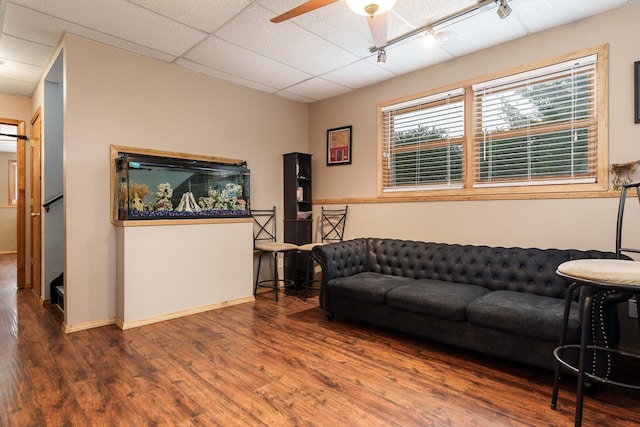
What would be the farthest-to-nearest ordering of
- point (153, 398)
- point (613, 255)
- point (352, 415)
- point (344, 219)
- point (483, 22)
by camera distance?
point (344, 219)
point (483, 22)
point (613, 255)
point (153, 398)
point (352, 415)

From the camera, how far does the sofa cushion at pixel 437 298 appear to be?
2.60m

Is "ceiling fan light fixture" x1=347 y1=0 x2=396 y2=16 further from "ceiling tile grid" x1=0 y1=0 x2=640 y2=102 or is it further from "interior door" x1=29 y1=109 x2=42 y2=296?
"interior door" x1=29 y1=109 x2=42 y2=296

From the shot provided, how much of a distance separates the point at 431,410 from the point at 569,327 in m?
0.98

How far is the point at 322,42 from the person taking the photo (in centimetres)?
330

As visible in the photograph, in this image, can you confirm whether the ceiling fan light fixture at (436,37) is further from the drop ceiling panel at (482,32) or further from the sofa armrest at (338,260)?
the sofa armrest at (338,260)

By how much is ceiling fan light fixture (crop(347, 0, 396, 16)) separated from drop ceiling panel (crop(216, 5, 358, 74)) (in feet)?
3.77

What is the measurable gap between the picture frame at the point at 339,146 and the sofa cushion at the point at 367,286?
1.80 meters

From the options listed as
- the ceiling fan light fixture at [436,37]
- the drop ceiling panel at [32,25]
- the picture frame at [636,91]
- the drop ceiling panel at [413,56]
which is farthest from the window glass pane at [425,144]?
the drop ceiling panel at [32,25]

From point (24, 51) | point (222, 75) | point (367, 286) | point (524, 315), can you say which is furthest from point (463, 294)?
point (24, 51)

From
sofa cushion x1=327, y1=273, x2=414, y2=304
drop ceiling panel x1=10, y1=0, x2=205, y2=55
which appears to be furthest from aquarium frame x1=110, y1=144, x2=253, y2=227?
sofa cushion x1=327, y1=273, x2=414, y2=304

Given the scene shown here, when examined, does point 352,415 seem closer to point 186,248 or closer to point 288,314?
point 288,314

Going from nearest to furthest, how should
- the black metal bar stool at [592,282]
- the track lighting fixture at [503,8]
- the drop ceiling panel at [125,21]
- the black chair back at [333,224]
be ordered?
the black metal bar stool at [592,282] < the track lighting fixture at [503,8] < the drop ceiling panel at [125,21] < the black chair back at [333,224]

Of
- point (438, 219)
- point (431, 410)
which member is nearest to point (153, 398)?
point (431, 410)

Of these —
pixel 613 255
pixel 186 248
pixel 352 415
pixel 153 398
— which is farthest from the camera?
pixel 186 248
